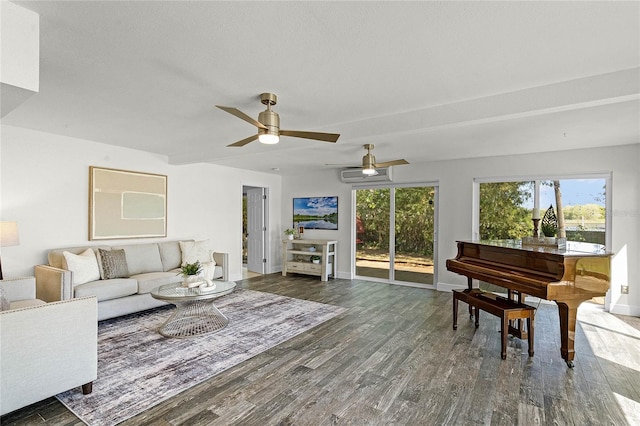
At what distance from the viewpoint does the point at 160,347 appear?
3.18 metres

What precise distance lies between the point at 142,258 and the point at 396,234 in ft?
14.7

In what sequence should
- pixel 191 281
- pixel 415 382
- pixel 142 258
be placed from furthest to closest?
pixel 142 258 → pixel 191 281 → pixel 415 382

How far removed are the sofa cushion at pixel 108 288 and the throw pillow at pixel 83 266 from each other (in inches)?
3.5

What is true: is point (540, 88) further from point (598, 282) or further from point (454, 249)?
point (454, 249)

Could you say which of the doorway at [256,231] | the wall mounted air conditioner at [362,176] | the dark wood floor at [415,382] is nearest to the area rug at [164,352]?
the dark wood floor at [415,382]

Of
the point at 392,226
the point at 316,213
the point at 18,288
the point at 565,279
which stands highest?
the point at 316,213

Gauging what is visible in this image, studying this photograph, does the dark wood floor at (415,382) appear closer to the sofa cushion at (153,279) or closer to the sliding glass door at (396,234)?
the sofa cushion at (153,279)

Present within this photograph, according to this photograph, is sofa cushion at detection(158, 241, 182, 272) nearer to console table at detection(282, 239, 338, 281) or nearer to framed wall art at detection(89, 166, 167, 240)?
framed wall art at detection(89, 166, 167, 240)

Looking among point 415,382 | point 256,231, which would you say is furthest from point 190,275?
point 256,231

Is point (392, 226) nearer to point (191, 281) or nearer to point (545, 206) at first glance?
point (545, 206)

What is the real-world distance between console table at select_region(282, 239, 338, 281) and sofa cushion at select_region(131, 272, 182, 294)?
287 cm

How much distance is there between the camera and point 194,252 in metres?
5.16

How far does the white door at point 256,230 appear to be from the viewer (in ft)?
24.4

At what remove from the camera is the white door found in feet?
24.4
